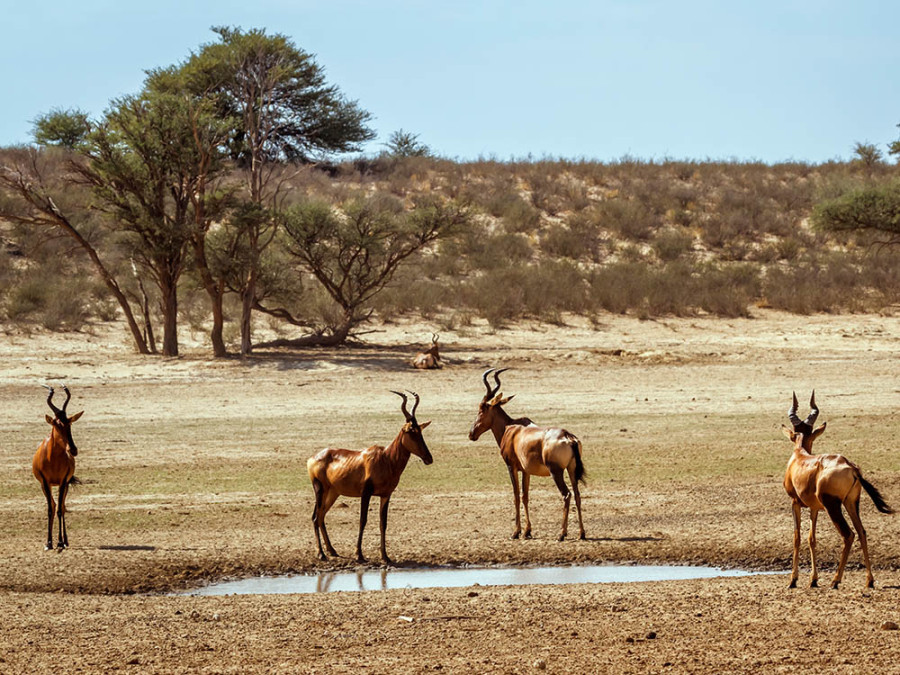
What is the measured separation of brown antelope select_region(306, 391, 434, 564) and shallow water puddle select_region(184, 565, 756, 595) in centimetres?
40

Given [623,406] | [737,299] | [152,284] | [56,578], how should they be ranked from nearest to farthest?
[56,578] → [623,406] → [737,299] → [152,284]

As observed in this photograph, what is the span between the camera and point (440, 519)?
1340cm

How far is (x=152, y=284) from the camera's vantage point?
4231 centimetres

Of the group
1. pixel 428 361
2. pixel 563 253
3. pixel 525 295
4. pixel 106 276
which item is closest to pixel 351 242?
pixel 525 295

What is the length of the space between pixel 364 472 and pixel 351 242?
965 inches

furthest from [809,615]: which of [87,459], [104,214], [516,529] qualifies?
[104,214]

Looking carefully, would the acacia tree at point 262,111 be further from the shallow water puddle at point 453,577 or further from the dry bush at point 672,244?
A: the shallow water puddle at point 453,577

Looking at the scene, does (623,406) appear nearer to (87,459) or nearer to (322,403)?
(322,403)

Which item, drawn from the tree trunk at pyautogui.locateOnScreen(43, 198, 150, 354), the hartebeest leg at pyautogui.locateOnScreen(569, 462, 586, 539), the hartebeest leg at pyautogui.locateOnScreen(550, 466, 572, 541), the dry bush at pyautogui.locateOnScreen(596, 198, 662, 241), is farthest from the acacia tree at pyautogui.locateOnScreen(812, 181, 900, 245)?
the hartebeest leg at pyautogui.locateOnScreen(550, 466, 572, 541)

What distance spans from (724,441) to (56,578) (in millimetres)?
11618

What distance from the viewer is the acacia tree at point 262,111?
108 ft

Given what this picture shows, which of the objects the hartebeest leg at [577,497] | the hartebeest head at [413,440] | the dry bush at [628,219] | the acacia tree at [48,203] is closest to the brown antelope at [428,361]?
the acacia tree at [48,203]

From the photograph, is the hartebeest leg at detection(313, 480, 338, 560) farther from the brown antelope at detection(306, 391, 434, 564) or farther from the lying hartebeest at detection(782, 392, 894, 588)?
the lying hartebeest at detection(782, 392, 894, 588)

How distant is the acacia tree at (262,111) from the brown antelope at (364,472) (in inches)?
819
